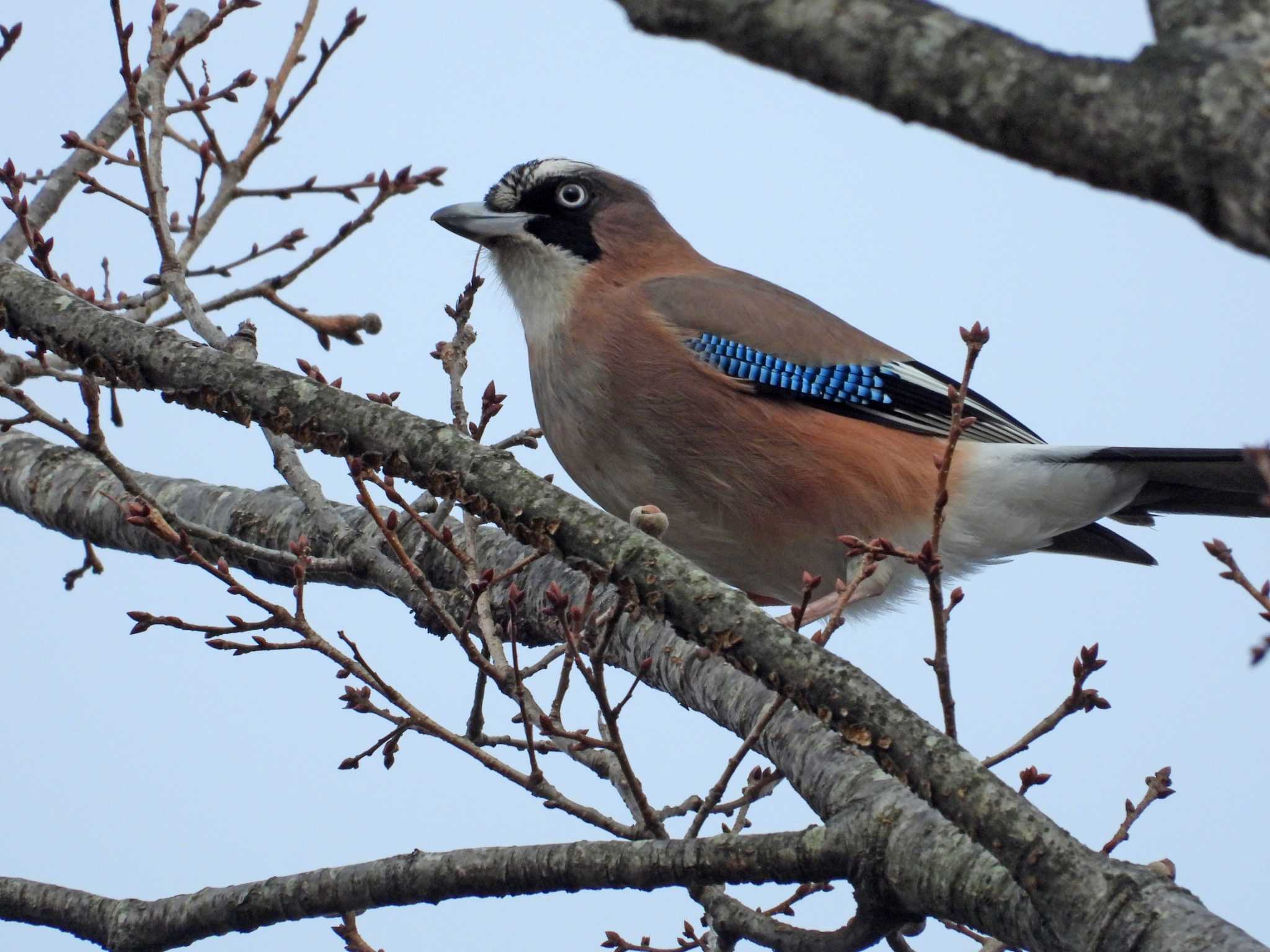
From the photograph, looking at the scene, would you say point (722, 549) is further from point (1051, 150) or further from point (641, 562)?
point (1051, 150)

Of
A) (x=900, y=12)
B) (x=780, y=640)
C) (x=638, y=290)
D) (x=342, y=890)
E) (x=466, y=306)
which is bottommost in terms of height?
(x=342, y=890)

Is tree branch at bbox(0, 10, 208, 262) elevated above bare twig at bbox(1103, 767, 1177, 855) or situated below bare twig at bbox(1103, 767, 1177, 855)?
above

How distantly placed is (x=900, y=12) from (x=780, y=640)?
149 centimetres

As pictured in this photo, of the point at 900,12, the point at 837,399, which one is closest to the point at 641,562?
the point at 900,12

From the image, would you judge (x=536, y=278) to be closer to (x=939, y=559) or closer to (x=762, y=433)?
(x=762, y=433)

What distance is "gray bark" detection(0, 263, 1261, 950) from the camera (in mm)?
2850

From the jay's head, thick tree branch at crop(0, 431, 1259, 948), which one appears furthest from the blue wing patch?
thick tree branch at crop(0, 431, 1259, 948)

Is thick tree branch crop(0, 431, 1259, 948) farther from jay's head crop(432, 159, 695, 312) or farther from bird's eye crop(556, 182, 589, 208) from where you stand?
bird's eye crop(556, 182, 589, 208)

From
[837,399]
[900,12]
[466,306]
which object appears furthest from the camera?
[837,399]

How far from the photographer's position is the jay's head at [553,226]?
6.89 m

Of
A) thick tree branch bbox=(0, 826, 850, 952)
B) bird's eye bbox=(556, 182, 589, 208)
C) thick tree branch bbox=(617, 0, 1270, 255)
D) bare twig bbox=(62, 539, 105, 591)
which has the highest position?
bird's eye bbox=(556, 182, 589, 208)

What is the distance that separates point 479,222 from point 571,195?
63cm

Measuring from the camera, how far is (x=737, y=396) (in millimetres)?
6445

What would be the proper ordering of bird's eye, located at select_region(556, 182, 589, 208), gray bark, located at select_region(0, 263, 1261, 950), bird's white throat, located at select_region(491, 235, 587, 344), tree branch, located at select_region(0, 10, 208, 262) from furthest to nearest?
bird's eye, located at select_region(556, 182, 589, 208) → bird's white throat, located at select_region(491, 235, 587, 344) → tree branch, located at select_region(0, 10, 208, 262) → gray bark, located at select_region(0, 263, 1261, 950)
